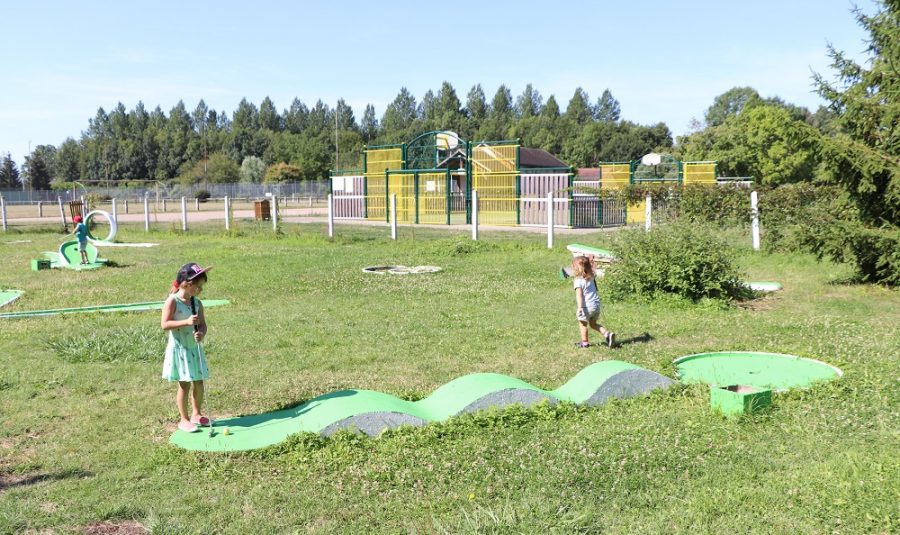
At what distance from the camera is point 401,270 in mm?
15320

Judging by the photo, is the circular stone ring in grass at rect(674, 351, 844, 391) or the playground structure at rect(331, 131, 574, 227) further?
the playground structure at rect(331, 131, 574, 227)

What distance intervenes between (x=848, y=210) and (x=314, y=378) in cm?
963

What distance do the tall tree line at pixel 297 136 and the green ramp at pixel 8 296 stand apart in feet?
248

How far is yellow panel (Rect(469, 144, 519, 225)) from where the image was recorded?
31797mm

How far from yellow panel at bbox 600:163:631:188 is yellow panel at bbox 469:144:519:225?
397 centimetres

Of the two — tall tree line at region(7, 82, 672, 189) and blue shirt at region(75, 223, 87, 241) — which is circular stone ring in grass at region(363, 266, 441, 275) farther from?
tall tree line at region(7, 82, 672, 189)

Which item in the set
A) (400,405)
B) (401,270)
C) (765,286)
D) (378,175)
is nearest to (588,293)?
(400,405)

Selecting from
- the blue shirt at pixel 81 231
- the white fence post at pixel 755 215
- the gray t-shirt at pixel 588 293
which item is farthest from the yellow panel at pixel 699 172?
the gray t-shirt at pixel 588 293

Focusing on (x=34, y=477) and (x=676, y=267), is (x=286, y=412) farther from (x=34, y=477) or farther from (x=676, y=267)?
(x=676, y=267)

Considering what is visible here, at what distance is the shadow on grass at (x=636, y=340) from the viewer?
8.30 m

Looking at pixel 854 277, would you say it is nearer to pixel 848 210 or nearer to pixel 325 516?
pixel 848 210

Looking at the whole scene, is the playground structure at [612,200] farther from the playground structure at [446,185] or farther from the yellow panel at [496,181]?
the yellow panel at [496,181]

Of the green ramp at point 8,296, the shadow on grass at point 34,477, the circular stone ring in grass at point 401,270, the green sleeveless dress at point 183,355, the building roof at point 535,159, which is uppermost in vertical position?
the building roof at point 535,159

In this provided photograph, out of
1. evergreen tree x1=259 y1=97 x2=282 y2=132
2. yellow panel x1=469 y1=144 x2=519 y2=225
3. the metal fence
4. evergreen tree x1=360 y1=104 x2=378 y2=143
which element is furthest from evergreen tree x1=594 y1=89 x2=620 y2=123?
yellow panel x1=469 y1=144 x2=519 y2=225
